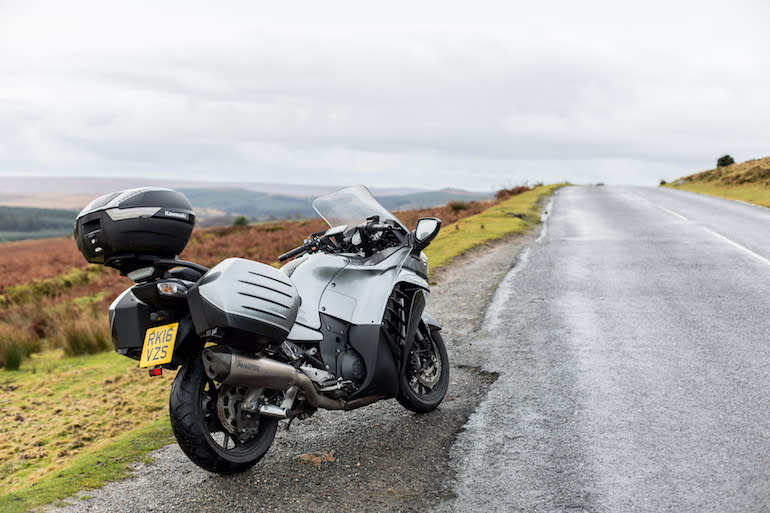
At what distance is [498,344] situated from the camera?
7.34 m

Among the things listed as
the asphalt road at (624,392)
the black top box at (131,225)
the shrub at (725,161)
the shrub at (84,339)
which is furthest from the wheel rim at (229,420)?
the shrub at (725,161)

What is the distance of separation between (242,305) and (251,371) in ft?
1.30

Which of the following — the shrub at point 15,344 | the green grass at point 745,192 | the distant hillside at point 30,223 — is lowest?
the distant hillside at point 30,223

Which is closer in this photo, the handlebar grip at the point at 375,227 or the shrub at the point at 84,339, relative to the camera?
the handlebar grip at the point at 375,227

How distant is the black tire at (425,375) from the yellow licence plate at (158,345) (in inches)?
79.7

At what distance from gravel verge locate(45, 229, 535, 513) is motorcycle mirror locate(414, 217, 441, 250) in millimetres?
1408

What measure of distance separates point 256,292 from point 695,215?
20.1 meters

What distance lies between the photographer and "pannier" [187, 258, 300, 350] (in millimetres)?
3811

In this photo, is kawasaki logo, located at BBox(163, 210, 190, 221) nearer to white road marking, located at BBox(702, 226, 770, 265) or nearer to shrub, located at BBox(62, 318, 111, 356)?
shrub, located at BBox(62, 318, 111, 356)

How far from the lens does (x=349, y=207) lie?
5520 millimetres

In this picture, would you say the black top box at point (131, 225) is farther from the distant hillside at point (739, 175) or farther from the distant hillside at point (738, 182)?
the distant hillside at point (739, 175)

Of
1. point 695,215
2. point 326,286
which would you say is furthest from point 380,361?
point 695,215

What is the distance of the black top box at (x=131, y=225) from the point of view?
3809 millimetres

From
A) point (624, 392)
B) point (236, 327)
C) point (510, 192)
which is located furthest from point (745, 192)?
point (236, 327)
